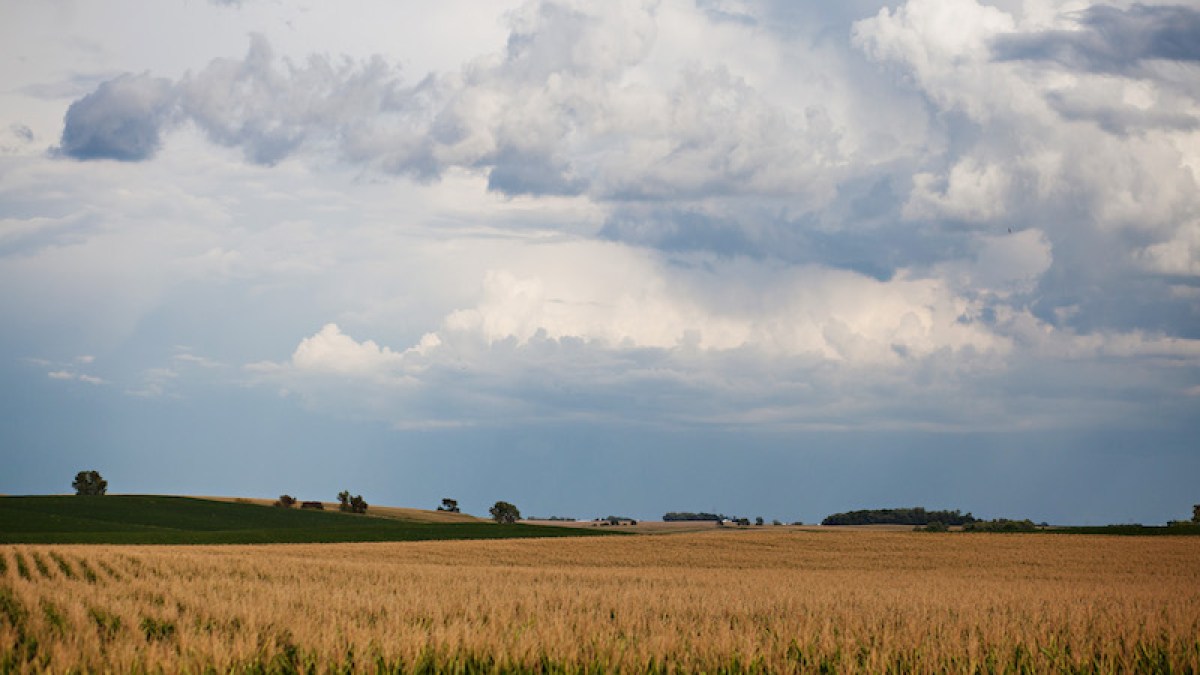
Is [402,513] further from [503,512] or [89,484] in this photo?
[89,484]

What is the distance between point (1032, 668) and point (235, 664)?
8.19 m

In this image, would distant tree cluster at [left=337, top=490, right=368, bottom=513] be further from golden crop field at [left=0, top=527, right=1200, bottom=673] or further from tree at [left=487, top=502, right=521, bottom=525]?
golden crop field at [left=0, top=527, right=1200, bottom=673]

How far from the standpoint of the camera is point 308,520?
106 m

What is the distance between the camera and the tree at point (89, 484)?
130125mm

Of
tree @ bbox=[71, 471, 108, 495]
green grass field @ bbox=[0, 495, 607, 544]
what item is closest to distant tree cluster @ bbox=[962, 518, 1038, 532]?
green grass field @ bbox=[0, 495, 607, 544]

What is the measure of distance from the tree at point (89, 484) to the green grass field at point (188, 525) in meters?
19.5

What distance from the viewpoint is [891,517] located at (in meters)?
148

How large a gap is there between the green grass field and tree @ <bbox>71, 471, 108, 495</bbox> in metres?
19.5

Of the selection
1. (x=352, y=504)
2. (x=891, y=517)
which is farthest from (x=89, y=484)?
(x=891, y=517)

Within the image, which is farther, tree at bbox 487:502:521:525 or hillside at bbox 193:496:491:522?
tree at bbox 487:502:521:525

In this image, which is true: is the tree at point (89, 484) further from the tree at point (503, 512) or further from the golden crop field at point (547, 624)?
the golden crop field at point (547, 624)

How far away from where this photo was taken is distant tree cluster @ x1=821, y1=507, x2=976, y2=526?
145750 mm

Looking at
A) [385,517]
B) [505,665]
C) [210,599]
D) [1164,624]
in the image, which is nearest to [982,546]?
[1164,624]

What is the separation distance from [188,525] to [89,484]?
45402 mm
